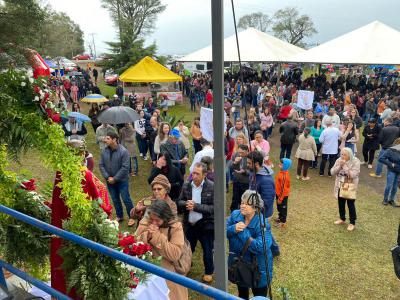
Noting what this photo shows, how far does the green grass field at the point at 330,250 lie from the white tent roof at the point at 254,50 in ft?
27.2

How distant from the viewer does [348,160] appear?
643 centimetres

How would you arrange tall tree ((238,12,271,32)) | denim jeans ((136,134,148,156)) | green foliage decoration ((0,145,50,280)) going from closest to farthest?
green foliage decoration ((0,145,50,280))
denim jeans ((136,134,148,156))
tall tree ((238,12,271,32))

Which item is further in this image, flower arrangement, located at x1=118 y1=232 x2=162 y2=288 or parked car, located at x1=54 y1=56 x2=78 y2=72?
parked car, located at x1=54 y1=56 x2=78 y2=72

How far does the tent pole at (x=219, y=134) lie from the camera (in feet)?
5.67

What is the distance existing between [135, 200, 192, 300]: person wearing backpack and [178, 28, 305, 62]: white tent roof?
1207 centimetres

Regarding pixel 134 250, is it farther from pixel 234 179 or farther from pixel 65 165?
pixel 234 179

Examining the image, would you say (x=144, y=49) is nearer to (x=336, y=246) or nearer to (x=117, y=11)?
(x=117, y=11)

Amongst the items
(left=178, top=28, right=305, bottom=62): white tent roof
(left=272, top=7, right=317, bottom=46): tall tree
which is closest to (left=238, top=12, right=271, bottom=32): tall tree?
(left=272, top=7, right=317, bottom=46): tall tree

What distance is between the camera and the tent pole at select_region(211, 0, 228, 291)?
5.67 feet

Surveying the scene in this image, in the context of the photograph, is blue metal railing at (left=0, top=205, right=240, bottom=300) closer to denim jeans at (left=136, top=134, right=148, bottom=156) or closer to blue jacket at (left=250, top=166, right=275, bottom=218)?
blue jacket at (left=250, top=166, right=275, bottom=218)

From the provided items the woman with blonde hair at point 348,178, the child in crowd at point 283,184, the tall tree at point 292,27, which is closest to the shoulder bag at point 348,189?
the woman with blonde hair at point 348,178

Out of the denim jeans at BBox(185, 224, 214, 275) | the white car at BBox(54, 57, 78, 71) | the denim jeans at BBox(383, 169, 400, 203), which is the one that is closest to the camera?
the denim jeans at BBox(185, 224, 214, 275)

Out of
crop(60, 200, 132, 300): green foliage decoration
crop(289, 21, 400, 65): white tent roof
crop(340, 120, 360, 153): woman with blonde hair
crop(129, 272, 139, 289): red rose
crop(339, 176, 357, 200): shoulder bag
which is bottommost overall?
crop(339, 176, 357, 200): shoulder bag

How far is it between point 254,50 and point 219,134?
14901 millimetres
